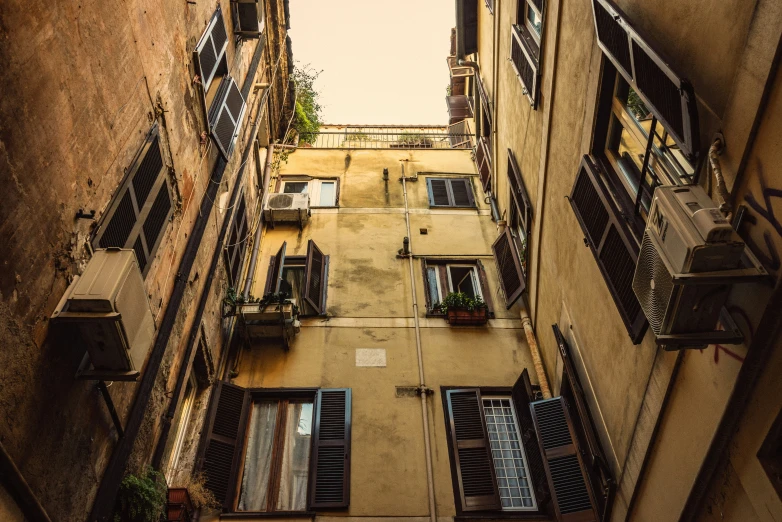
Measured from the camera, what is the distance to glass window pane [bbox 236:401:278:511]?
25.4 feet

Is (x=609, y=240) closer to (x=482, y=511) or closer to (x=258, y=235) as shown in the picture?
(x=482, y=511)

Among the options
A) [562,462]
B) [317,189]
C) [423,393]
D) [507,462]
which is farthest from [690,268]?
[317,189]

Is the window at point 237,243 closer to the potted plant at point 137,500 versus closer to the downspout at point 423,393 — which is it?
the downspout at point 423,393

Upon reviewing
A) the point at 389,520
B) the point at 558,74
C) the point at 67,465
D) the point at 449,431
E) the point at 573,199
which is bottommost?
the point at 67,465

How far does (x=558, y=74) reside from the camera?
27.2ft

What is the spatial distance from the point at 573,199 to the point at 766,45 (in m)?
3.63

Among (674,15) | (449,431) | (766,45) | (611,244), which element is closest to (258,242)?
(449,431)

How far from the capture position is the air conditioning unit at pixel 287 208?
12.5m

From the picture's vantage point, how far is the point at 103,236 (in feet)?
17.4

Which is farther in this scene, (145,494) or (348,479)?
(348,479)

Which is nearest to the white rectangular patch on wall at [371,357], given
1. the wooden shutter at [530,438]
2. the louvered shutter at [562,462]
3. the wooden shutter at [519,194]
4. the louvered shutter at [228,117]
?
the wooden shutter at [530,438]

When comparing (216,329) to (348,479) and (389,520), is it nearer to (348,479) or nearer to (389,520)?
(348,479)

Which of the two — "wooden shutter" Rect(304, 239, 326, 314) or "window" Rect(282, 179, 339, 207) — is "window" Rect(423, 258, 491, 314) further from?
"window" Rect(282, 179, 339, 207)

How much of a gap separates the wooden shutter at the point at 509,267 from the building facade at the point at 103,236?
4.69 m
